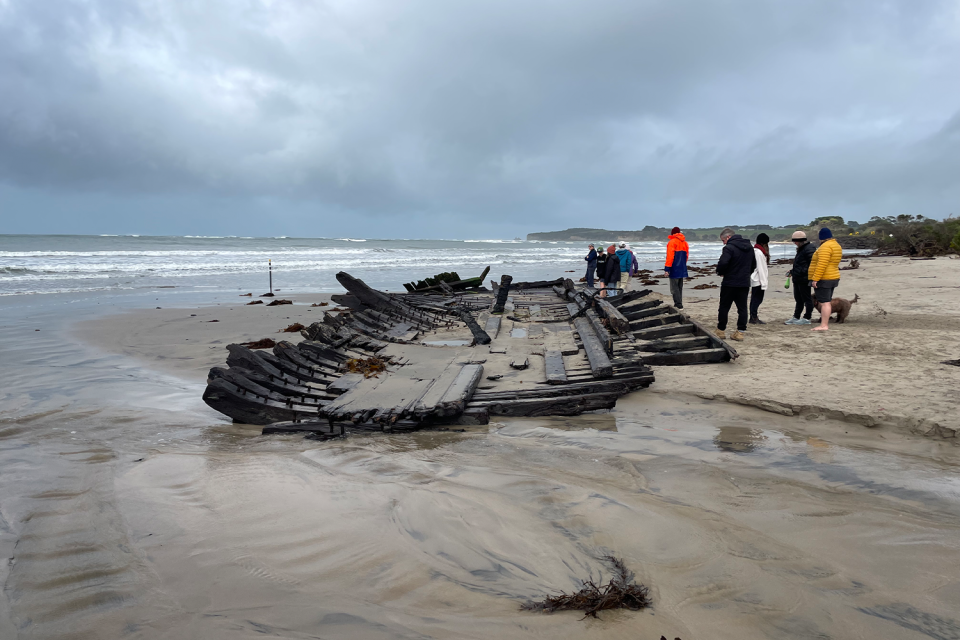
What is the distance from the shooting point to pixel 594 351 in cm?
652

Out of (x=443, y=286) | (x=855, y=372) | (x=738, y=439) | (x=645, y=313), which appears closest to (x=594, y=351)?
(x=738, y=439)

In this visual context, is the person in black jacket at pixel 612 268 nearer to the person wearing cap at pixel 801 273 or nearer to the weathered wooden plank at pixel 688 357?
the person wearing cap at pixel 801 273

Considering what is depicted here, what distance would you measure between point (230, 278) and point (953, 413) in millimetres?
27097

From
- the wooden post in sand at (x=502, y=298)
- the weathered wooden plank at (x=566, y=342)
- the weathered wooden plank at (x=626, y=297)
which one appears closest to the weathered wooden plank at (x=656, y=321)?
the weathered wooden plank at (x=566, y=342)

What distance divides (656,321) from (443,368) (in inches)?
176

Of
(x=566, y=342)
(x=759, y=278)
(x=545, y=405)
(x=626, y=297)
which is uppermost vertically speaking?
(x=759, y=278)

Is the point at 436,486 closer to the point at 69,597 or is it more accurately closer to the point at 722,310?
the point at 69,597

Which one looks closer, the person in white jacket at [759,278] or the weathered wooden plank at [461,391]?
the weathered wooden plank at [461,391]

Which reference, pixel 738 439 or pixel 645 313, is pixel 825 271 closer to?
pixel 645 313

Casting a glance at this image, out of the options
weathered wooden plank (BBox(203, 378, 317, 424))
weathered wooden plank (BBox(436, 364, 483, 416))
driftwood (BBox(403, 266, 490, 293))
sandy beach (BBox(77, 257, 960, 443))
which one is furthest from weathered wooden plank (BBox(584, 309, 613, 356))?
driftwood (BBox(403, 266, 490, 293))

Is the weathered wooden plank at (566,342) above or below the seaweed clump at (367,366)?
above

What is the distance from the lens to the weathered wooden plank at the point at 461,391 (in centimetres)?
487

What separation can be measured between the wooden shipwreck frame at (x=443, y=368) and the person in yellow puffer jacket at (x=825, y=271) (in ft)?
8.01

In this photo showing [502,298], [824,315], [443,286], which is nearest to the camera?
[824,315]
